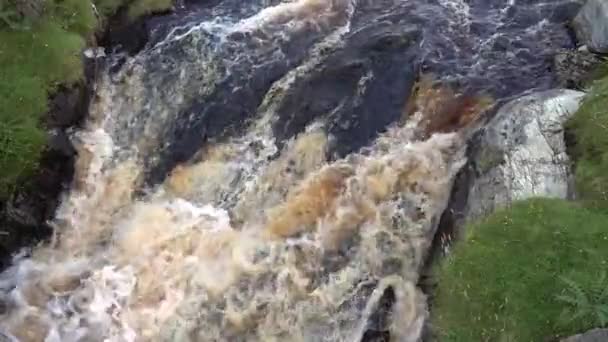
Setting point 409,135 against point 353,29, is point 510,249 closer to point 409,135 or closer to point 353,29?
point 409,135

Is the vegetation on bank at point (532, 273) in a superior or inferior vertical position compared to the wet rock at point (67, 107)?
inferior

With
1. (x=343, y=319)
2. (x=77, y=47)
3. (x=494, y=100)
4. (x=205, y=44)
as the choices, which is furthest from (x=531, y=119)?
(x=77, y=47)

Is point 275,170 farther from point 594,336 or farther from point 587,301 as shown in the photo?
point 594,336

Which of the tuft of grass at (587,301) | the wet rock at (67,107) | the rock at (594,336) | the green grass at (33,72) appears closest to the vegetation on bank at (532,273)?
the tuft of grass at (587,301)

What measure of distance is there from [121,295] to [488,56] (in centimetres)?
981

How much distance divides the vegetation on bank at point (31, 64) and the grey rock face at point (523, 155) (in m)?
9.05

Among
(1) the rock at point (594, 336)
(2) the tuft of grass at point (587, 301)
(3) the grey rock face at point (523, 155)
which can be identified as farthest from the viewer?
(3) the grey rock face at point (523, 155)

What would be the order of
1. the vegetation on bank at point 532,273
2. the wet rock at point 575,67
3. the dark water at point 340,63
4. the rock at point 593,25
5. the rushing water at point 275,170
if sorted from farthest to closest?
the dark water at point 340,63, the rock at point 593,25, the wet rock at point 575,67, the rushing water at point 275,170, the vegetation on bank at point 532,273

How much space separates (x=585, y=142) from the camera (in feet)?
39.9

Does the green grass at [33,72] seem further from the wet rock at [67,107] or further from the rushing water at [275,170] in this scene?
the rushing water at [275,170]

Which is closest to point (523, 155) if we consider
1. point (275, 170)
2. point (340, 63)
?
point (275, 170)

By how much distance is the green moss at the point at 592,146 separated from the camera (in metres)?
11.3

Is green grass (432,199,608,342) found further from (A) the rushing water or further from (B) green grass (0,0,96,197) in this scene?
(B) green grass (0,0,96,197)

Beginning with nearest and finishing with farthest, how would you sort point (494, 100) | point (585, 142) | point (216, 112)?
1. point (585, 142)
2. point (494, 100)
3. point (216, 112)
